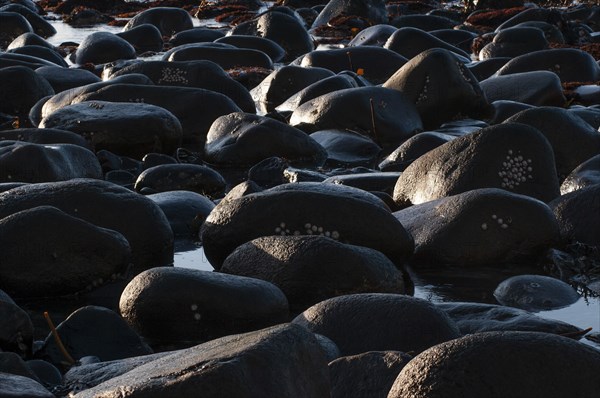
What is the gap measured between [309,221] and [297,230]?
0.27 feet

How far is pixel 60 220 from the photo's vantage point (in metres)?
5.97

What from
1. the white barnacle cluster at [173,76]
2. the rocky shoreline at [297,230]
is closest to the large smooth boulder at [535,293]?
the rocky shoreline at [297,230]

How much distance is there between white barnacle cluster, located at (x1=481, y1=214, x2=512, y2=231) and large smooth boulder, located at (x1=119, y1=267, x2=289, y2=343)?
1624 millimetres

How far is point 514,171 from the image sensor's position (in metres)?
7.57

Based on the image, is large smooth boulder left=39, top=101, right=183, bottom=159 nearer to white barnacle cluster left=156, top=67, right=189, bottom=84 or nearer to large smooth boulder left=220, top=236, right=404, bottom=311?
white barnacle cluster left=156, top=67, right=189, bottom=84

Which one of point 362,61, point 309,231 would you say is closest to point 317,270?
point 309,231

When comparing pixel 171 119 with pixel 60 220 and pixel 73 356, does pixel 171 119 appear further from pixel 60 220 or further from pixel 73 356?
pixel 73 356

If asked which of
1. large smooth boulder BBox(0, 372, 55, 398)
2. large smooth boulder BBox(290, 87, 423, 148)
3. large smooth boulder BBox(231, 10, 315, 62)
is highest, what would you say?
large smooth boulder BBox(0, 372, 55, 398)

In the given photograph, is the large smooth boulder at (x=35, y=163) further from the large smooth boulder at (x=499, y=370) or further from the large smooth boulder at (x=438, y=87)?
the large smooth boulder at (x=499, y=370)

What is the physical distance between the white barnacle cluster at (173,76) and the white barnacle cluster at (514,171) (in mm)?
5484

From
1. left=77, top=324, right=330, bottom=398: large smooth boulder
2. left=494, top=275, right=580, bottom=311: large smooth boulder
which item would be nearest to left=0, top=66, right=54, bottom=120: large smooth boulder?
left=494, top=275, right=580, bottom=311: large smooth boulder

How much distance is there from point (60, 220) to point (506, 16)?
52.5 ft

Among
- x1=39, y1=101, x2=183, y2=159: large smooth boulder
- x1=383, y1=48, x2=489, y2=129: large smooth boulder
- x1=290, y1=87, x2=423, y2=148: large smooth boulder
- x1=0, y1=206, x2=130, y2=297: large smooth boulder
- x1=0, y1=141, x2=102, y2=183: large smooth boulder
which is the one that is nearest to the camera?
x1=0, y1=206, x2=130, y2=297: large smooth boulder

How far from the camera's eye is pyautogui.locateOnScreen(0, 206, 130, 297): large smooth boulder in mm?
5922
